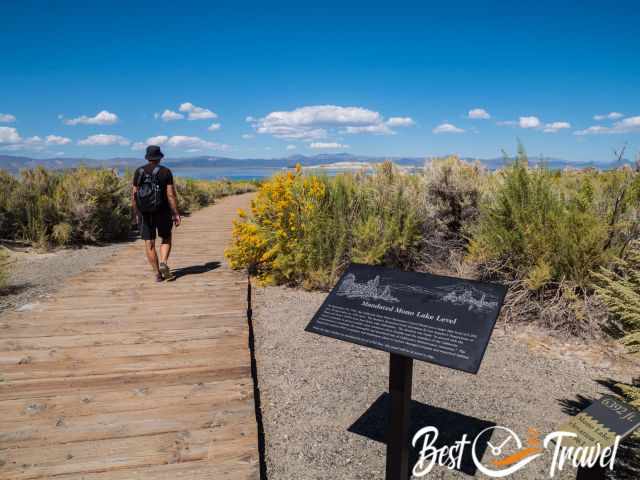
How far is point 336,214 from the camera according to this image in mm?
6578

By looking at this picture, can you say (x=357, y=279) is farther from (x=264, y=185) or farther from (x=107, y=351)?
(x=264, y=185)

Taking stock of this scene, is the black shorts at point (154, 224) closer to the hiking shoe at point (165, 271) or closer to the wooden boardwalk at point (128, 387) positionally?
the hiking shoe at point (165, 271)

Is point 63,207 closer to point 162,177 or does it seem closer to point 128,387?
point 162,177

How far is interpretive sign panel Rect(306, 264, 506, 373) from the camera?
213 cm

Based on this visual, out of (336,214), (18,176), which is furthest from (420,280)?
(18,176)

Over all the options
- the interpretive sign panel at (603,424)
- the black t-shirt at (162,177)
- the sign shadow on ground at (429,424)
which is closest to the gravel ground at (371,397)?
the sign shadow on ground at (429,424)

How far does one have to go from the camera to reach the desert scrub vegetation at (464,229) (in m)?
4.84

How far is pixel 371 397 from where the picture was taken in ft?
11.5

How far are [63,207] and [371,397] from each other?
30.0ft

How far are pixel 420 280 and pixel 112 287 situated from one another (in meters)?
5.15

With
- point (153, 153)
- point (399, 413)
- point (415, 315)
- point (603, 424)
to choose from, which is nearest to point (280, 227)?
point (153, 153)

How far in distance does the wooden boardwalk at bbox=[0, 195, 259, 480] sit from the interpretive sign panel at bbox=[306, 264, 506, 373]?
1.04 m

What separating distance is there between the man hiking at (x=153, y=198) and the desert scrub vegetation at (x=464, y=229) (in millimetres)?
1130

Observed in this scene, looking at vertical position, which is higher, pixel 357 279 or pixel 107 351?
pixel 357 279
